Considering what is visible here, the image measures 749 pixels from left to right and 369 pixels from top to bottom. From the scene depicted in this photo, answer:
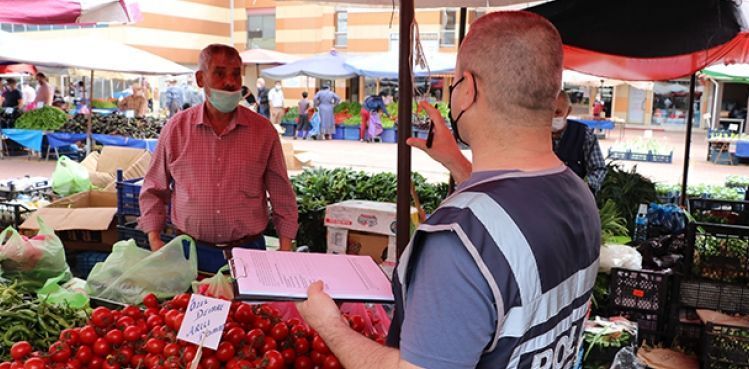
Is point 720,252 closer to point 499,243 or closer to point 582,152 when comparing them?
point 582,152

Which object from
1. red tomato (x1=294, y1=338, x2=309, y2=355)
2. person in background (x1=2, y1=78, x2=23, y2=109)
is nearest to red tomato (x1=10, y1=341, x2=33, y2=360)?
red tomato (x1=294, y1=338, x2=309, y2=355)

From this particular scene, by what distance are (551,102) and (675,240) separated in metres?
3.98

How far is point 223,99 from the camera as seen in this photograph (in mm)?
3400

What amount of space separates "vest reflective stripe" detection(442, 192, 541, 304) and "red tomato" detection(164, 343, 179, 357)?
3.42 feet

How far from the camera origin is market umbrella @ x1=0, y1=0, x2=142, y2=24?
146 inches

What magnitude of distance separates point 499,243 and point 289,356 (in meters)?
0.99

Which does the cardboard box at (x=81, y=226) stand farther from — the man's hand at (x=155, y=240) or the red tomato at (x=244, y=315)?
the red tomato at (x=244, y=315)

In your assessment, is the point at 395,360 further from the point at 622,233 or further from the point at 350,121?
the point at 350,121

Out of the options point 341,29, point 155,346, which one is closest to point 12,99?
point 155,346

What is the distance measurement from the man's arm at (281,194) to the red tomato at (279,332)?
1580 mm

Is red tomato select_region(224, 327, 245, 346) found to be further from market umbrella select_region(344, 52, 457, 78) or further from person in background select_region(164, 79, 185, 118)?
person in background select_region(164, 79, 185, 118)

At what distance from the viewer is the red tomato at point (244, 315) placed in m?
2.02

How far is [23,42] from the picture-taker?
9281 millimetres

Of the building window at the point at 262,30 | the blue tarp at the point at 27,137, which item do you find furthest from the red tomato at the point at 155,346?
the building window at the point at 262,30
